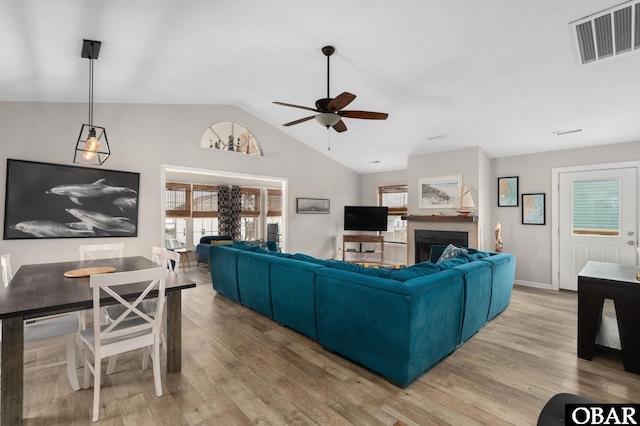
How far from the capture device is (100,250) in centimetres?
398

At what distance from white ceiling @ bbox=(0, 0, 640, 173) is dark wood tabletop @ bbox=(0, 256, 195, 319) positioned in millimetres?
1931

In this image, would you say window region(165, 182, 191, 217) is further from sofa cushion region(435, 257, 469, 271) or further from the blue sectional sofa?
sofa cushion region(435, 257, 469, 271)

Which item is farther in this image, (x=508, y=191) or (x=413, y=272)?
(x=508, y=191)

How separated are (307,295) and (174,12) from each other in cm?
277

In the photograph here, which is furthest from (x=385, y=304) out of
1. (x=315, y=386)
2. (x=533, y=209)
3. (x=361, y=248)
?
(x=361, y=248)

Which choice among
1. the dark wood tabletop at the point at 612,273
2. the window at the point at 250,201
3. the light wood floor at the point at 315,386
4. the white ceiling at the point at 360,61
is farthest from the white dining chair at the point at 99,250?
the dark wood tabletop at the point at 612,273

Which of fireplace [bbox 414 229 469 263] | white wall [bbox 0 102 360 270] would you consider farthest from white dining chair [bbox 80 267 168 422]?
fireplace [bbox 414 229 469 263]

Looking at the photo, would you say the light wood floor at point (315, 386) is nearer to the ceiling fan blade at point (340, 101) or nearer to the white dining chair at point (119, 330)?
the white dining chair at point (119, 330)

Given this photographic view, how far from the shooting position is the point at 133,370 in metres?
2.48

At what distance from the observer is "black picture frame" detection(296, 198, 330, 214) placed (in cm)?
679

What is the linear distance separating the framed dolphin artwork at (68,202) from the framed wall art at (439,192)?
5.10m

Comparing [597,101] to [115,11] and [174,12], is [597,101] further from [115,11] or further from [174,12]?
[115,11]

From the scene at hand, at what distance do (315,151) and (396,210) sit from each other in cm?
→ 253

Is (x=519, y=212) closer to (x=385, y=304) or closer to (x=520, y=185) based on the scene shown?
(x=520, y=185)
